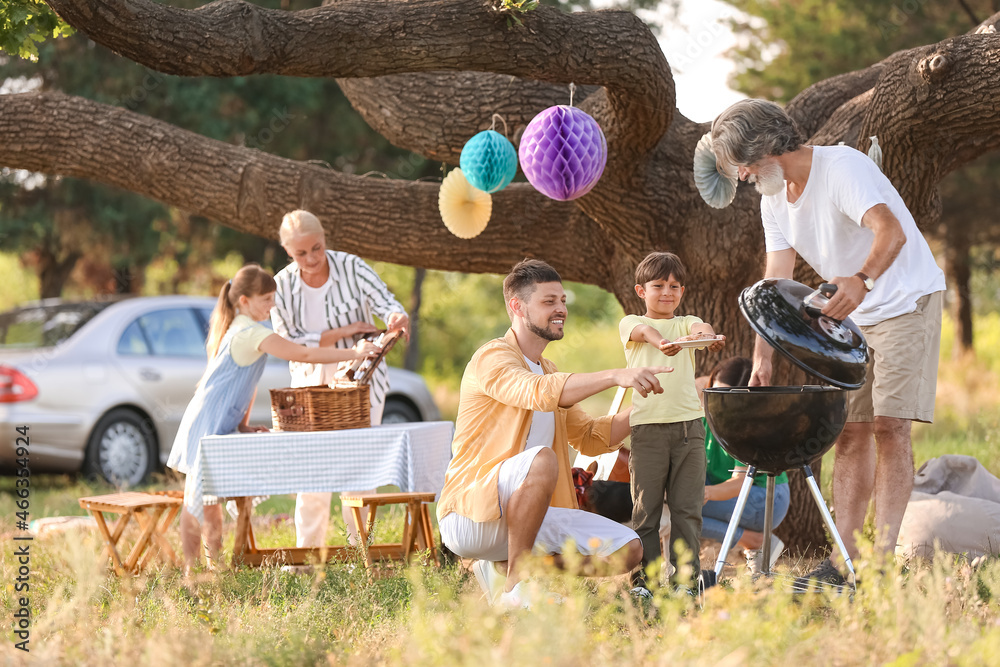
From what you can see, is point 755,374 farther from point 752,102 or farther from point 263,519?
point 263,519

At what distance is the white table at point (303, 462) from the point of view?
4906 mm

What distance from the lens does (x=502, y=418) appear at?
4.18 meters

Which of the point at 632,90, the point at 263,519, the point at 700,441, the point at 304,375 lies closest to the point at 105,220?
the point at 263,519

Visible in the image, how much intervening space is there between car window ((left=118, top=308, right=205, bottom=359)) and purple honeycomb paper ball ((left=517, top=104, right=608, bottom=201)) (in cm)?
549

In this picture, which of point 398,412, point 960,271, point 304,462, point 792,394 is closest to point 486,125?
point 304,462

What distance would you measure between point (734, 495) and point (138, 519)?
9.94 feet

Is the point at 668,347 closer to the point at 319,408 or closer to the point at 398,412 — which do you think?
the point at 319,408

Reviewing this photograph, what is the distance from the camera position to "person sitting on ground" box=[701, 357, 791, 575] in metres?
5.15

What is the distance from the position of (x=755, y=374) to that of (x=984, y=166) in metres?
11.4

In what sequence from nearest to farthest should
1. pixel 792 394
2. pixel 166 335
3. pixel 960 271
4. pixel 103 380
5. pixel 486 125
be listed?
1. pixel 792 394
2. pixel 486 125
3. pixel 103 380
4. pixel 166 335
5. pixel 960 271

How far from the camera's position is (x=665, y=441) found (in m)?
4.40

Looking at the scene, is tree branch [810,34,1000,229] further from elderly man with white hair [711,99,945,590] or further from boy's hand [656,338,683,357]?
boy's hand [656,338,683,357]

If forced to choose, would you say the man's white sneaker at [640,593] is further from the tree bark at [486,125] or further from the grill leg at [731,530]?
the tree bark at [486,125]

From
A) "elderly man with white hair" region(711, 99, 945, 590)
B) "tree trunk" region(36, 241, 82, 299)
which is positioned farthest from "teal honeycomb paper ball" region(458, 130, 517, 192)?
"tree trunk" region(36, 241, 82, 299)
